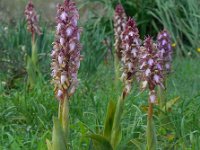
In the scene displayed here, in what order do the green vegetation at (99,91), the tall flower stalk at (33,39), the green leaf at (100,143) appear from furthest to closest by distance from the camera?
the tall flower stalk at (33,39), the green vegetation at (99,91), the green leaf at (100,143)

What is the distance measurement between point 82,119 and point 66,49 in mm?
1427

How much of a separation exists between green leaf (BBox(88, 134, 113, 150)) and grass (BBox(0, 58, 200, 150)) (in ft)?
0.54

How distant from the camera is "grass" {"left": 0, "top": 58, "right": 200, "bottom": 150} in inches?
136

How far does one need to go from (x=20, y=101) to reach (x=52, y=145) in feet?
5.14

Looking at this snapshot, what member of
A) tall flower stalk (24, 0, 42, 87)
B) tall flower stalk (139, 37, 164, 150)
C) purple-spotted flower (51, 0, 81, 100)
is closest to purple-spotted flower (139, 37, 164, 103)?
tall flower stalk (139, 37, 164, 150)

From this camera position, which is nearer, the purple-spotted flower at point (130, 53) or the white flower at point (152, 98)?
the white flower at point (152, 98)

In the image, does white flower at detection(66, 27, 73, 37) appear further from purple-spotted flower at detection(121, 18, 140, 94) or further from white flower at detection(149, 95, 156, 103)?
white flower at detection(149, 95, 156, 103)

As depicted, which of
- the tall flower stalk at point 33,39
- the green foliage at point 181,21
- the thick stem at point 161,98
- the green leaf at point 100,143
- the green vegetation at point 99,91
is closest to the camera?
the green leaf at point 100,143

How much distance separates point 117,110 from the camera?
295 cm

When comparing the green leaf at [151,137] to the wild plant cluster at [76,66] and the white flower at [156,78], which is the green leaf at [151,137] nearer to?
the wild plant cluster at [76,66]

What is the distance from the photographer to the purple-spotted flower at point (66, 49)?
8.98 ft

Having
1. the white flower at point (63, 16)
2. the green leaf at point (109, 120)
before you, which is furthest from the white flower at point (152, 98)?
the white flower at point (63, 16)

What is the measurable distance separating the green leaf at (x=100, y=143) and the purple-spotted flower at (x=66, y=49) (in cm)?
30

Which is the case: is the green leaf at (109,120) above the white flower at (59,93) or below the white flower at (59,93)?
below
